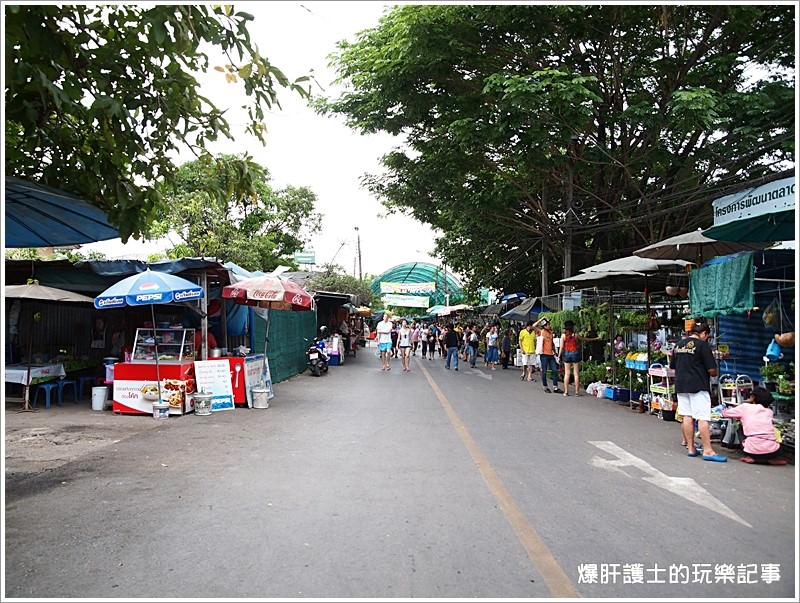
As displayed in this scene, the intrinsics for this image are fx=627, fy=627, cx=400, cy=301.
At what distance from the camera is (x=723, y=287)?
9.38 metres

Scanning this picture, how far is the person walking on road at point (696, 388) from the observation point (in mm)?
7922

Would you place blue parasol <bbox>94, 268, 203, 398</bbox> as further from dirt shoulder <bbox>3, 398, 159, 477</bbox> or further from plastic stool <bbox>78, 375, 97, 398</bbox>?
plastic stool <bbox>78, 375, 97, 398</bbox>

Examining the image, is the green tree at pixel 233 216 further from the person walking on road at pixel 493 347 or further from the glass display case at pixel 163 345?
the person walking on road at pixel 493 347

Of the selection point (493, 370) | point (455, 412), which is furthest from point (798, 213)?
point (493, 370)

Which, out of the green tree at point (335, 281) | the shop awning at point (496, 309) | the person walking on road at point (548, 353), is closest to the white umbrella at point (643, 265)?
the person walking on road at point (548, 353)

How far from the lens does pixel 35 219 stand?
21.5 feet

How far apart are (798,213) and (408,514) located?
3739mm

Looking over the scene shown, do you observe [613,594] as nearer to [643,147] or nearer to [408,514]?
[408,514]

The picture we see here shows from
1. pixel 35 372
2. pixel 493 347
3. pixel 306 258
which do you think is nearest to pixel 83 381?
pixel 35 372

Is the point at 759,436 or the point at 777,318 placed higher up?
the point at 777,318

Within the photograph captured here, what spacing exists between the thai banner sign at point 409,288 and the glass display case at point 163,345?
156 feet

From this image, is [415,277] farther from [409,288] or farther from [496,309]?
[496,309]

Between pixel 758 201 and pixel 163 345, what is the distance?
1047cm

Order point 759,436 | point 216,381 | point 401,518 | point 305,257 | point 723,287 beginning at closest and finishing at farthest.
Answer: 1. point 401,518
2. point 759,436
3. point 723,287
4. point 216,381
5. point 305,257
